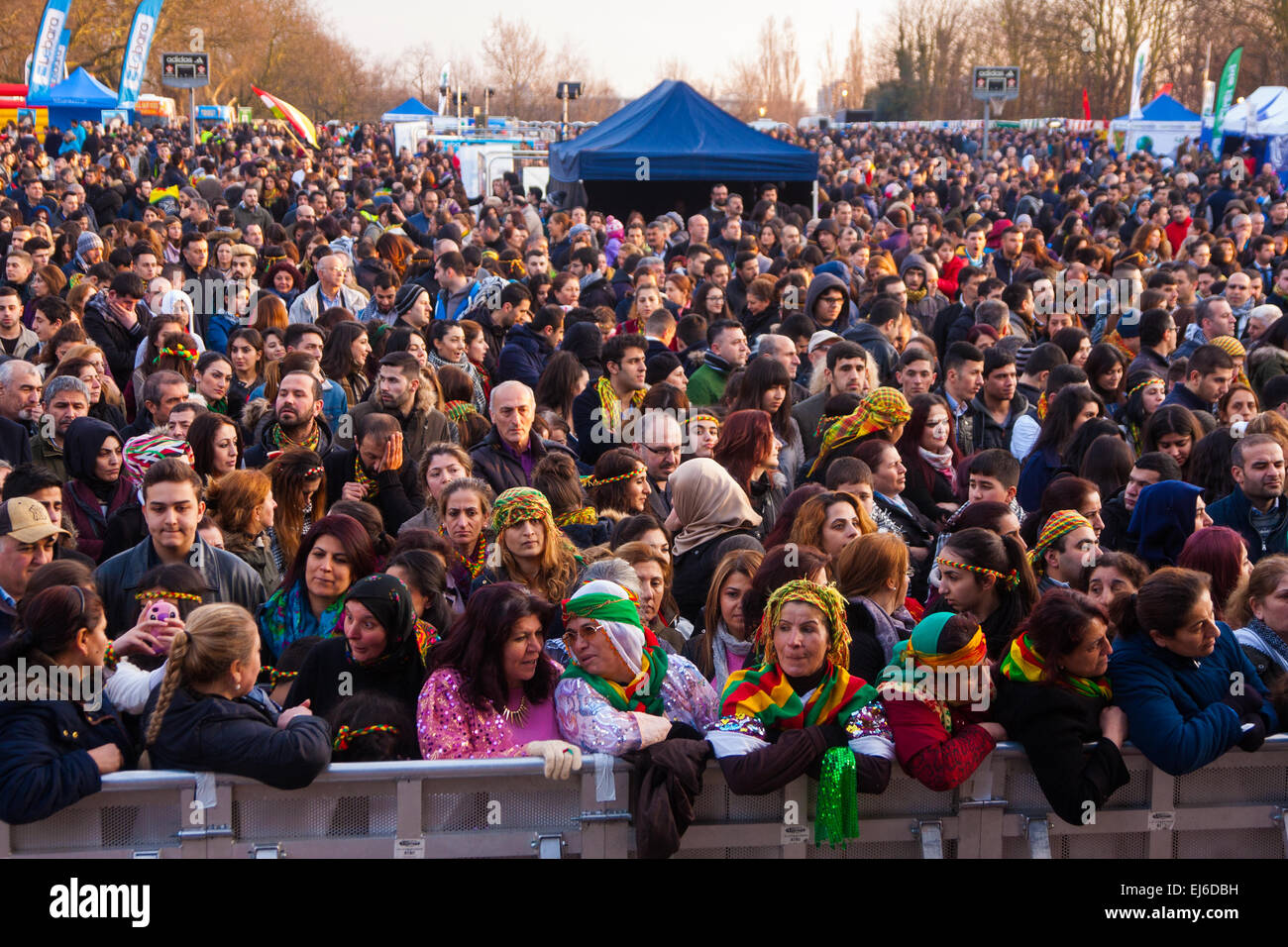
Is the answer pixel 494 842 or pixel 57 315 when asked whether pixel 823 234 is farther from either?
pixel 494 842

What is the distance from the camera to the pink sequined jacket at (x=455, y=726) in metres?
3.76

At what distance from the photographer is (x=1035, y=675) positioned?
150 inches

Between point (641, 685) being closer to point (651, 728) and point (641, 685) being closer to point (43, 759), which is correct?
point (651, 728)

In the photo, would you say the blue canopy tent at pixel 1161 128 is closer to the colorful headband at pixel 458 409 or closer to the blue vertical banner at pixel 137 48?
the blue vertical banner at pixel 137 48

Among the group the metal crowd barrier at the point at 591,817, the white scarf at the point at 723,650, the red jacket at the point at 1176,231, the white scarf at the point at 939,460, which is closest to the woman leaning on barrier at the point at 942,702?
the metal crowd barrier at the point at 591,817

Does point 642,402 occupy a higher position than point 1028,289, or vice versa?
point 1028,289

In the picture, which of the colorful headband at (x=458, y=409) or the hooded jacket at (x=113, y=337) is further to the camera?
the hooded jacket at (x=113, y=337)

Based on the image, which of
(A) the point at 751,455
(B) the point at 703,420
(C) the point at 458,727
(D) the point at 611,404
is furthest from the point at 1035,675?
(D) the point at 611,404

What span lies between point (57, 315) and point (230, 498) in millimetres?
3945

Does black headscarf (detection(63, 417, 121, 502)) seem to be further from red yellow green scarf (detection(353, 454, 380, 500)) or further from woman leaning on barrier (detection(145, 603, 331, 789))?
woman leaning on barrier (detection(145, 603, 331, 789))

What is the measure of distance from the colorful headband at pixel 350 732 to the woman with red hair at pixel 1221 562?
2.73 metres

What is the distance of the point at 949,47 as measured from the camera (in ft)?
242

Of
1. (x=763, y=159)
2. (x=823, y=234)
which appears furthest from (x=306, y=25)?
(x=823, y=234)

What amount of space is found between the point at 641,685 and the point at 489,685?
Answer: 431mm
